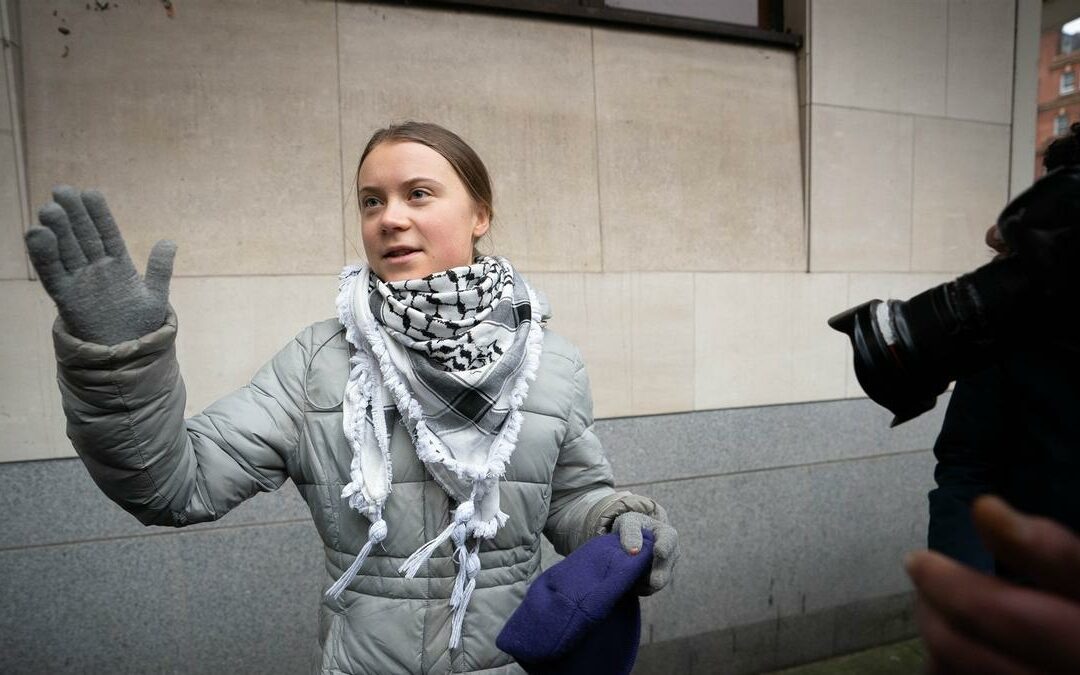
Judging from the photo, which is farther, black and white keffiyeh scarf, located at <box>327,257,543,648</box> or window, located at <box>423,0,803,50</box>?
window, located at <box>423,0,803,50</box>

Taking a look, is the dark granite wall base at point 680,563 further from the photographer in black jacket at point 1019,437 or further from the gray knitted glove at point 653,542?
the photographer in black jacket at point 1019,437

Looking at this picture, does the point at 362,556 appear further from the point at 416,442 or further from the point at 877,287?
the point at 877,287

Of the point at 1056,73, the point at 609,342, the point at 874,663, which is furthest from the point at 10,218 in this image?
the point at 1056,73

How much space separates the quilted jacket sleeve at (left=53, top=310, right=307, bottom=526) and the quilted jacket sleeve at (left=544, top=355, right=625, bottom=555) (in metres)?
0.67

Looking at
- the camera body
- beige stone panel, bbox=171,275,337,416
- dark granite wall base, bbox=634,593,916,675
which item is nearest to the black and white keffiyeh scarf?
the camera body

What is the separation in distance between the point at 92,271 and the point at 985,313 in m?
1.28

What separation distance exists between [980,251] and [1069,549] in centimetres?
446

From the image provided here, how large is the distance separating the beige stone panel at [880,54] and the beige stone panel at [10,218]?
3.88 metres

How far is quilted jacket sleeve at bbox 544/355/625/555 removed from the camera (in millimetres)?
1704

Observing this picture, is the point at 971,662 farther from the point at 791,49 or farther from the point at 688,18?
the point at 791,49

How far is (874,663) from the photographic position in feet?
12.7

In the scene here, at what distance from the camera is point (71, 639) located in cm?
275

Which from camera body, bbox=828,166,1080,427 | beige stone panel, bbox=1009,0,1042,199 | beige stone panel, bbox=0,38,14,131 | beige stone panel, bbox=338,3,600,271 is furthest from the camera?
beige stone panel, bbox=1009,0,1042,199

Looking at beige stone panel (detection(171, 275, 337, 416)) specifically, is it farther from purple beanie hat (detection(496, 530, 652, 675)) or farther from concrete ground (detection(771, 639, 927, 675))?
concrete ground (detection(771, 639, 927, 675))
